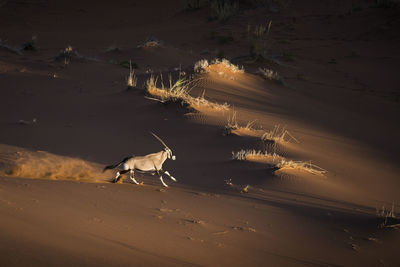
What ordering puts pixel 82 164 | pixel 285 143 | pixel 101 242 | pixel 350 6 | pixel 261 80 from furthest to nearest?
pixel 350 6 < pixel 261 80 < pixel 285 143 < pixel 82 164 < pixel 101 242

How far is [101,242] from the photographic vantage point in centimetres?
297

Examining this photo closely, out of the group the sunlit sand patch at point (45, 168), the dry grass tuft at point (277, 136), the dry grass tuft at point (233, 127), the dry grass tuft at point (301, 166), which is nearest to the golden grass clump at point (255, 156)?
the dry grass tuft at point (301, 166)

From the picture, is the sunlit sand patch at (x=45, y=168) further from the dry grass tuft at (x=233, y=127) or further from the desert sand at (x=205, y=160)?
the dry grass tuft at (x=233, y=127)

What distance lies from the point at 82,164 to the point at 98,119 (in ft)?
11.5

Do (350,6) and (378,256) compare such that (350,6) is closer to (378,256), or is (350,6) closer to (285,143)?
(285,143)

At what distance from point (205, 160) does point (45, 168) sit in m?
2.76

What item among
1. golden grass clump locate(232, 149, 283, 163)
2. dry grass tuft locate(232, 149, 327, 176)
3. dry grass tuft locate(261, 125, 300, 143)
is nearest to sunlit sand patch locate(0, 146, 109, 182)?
golden grass clump locate(232, 149, 283, 163)

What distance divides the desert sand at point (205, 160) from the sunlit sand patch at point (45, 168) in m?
0.02

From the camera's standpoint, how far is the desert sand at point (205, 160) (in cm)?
334

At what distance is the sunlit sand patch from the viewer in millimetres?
4929

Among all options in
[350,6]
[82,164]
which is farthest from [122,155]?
[350,6]

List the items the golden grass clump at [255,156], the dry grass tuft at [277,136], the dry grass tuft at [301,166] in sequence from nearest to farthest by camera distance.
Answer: the dry grass tuft at [301,166], the golden grass clump at [255,156], the dry grass tuft at [277,136]

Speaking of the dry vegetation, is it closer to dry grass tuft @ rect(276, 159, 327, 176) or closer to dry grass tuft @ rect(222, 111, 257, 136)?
dry grass tuft @ rect(222, 111, 257, 136)

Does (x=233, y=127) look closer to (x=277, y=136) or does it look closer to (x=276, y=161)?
(x=277, y=136)
